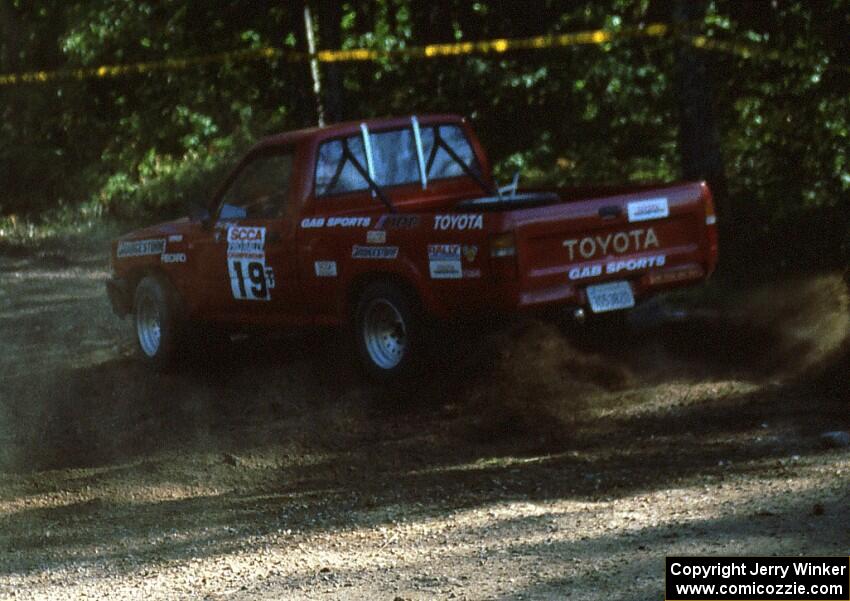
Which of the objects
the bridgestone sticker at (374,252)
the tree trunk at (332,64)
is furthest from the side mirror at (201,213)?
the tree trunk at (332,64)

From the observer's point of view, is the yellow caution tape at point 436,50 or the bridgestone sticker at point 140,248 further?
the yellow caution tape at point 436,50

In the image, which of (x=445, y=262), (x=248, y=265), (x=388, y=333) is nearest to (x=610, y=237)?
(x=445, y=262)

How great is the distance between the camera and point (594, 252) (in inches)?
399

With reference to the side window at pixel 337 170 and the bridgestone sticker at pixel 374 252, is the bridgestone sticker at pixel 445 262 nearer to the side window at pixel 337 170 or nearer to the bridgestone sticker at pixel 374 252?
the bridgestone sticker at pixel 374 252

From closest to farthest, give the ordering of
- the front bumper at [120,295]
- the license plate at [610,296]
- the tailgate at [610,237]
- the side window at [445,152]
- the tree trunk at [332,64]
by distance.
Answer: the tailgate at [610,237]
the license plate at [610,296]
the side window at [445,152]
the front bumper at [120,295]
the tree trunk at [332,64]

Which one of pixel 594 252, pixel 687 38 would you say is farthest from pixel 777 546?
pixel 687 38

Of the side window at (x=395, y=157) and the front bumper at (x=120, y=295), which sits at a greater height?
the side window at (x=395, y=157)

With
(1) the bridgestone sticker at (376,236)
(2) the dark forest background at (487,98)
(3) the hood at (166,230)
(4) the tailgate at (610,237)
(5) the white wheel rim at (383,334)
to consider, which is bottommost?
(5) the white wheel rim at (383,334)

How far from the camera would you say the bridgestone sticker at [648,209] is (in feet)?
33.7

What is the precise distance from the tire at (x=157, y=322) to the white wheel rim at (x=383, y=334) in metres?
2.31

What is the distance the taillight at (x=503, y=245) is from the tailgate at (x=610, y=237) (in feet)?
0.14

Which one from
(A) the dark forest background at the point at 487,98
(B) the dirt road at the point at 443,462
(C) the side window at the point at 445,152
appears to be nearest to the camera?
(B) the dirt road at the point at 443,462

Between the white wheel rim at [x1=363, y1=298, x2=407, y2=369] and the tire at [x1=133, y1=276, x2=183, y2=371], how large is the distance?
2.31 meters

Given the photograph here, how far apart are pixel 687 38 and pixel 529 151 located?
7.04 meters
